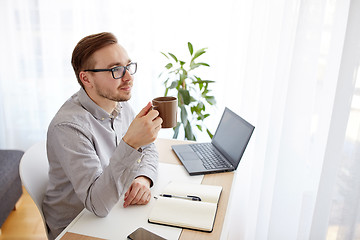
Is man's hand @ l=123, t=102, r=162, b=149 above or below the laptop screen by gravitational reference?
above

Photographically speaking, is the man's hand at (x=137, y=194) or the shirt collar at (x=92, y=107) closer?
the man's hand at (x=137, y=194)

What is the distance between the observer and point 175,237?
1.02 metres

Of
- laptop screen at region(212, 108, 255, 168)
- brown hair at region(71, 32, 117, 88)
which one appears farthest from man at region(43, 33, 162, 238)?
laptop screen at region(212, 108, 255, 168)

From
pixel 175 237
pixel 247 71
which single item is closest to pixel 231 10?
pixel 247 71

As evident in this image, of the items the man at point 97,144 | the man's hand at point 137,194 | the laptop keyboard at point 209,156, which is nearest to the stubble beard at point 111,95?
the man at point 97,144

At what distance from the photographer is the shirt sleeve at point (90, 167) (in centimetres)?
112

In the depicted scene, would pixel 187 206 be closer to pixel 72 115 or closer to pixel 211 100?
pixel 72 115

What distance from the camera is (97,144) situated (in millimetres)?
1329

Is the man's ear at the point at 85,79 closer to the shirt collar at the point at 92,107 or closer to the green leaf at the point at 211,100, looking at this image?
the shirt collar at the point at 92,107

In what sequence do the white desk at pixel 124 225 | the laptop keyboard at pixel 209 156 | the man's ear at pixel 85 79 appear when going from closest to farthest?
the white desk at pixel 124 225 → the man's ear at pixel 85 79 → the laptop keyboard at pixel 209 156

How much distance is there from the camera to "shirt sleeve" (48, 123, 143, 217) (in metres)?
1.12

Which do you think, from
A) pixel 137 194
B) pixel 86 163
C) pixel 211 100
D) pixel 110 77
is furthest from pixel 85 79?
pixel 211 100

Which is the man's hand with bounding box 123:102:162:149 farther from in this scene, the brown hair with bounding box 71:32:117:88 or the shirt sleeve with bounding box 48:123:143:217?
the brown hair with bounding box 71:32:117:88

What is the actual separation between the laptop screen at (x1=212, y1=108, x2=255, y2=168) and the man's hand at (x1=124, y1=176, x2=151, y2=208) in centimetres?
44
